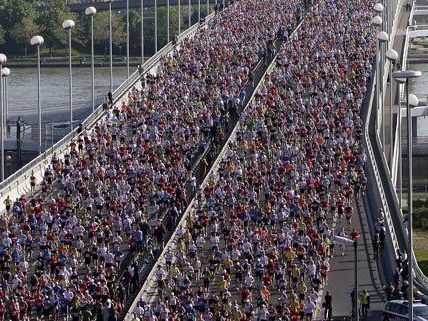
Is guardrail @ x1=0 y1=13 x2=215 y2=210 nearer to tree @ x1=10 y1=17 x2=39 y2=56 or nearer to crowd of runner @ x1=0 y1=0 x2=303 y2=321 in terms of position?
crowd of runner @ x1=0 y1=0 x2=303 y2=321

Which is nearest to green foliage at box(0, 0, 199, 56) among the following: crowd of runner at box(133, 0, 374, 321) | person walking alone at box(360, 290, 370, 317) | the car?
crowd of runner at box(133, 0, 374, 321)

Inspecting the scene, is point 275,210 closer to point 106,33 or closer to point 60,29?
point 106,33

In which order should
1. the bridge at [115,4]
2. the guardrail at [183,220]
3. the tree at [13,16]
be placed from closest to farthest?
the guardrail at [183,220], the tree at [13,16], the bridge at [115,4]

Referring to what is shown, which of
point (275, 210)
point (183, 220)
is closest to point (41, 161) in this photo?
point (183, 220)

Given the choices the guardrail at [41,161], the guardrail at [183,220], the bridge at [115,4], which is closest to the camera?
the guardrail at [183,220]

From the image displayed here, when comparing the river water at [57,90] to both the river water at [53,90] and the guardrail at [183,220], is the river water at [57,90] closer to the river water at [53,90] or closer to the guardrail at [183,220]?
the river water at [53,90]

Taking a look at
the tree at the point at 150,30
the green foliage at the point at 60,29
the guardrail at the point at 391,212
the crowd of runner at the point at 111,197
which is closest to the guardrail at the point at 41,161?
the crowd of runner at the point at 111,197
